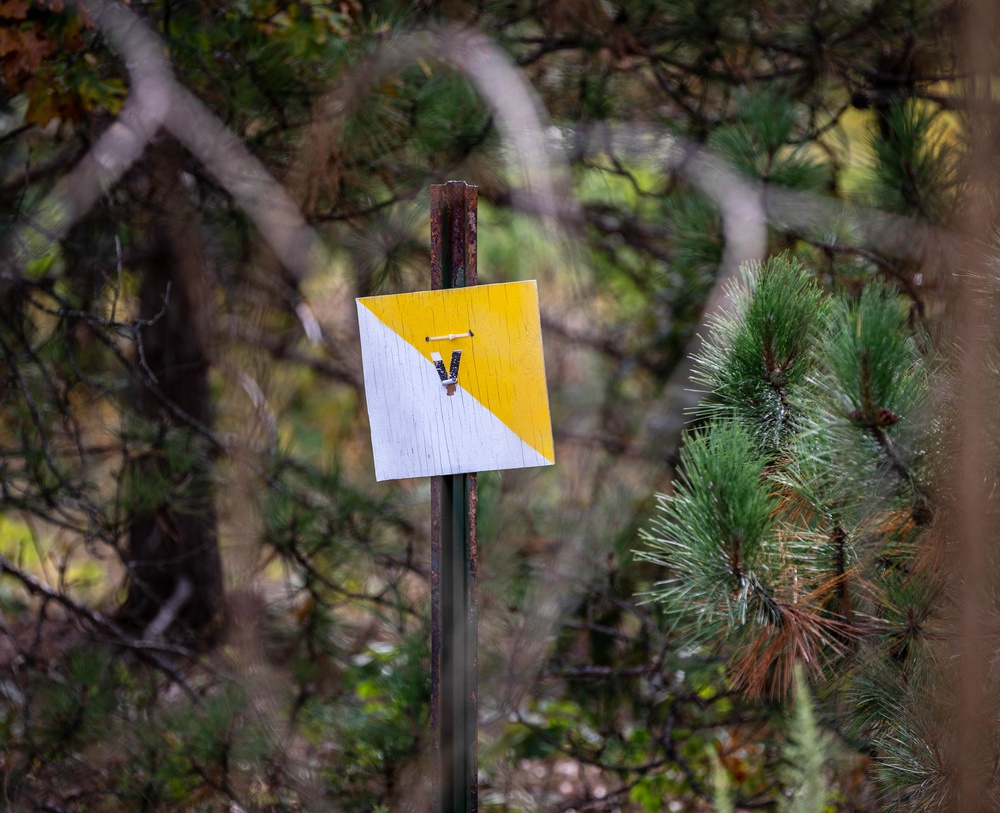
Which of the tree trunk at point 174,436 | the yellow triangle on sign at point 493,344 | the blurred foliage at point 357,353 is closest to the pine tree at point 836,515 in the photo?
the yellow triangle on sign at point 493,344

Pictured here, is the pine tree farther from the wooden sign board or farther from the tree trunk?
the tree trunk

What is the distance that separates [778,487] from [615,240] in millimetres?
2196

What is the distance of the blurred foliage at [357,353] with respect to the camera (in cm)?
203

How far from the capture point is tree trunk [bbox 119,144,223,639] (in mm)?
2580

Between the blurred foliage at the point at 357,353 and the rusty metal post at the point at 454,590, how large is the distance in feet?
2.02

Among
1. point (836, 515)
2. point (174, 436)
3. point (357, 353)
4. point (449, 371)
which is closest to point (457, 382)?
point (449, 371)

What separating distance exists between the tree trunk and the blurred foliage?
0.02m

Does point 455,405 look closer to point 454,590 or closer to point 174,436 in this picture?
point 454,590

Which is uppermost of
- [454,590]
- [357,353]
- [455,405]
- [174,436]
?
[357,353]

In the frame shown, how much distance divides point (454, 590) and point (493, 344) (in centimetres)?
37

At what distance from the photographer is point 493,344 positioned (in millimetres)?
1240

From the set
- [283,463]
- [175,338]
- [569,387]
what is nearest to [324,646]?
[283,463]

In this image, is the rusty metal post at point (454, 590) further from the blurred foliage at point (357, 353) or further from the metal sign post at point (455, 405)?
the blurred foliage at point (357, 353)

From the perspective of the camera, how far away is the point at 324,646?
98.9 inches
